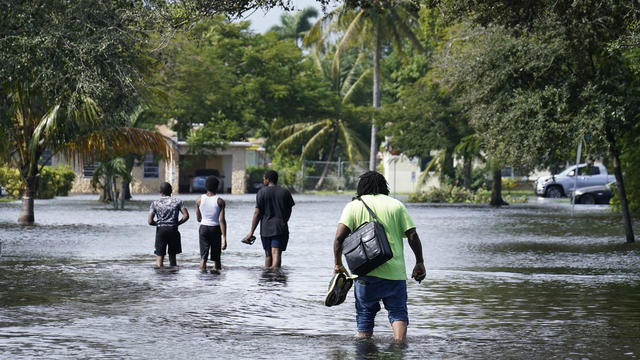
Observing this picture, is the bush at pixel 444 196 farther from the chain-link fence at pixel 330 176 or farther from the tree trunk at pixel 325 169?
the tree trunk at pixel 325 169

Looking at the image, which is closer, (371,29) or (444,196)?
(444,196)

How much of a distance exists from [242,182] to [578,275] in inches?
2107

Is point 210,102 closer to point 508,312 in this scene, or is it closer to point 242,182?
point 242,182

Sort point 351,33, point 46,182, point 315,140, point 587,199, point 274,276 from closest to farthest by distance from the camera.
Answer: point 274,276 → point 587,199 → point 46,182 → point 351,33 → point 315,140

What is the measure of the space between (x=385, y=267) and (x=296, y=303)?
389 cm

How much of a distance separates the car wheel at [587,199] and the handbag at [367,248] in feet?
138

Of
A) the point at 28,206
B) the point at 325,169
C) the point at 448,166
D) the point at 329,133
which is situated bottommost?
the point at 28,206

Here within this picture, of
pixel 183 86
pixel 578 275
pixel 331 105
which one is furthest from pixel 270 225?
pixel 331 105

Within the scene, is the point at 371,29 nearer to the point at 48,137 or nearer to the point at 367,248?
the point at 48,137

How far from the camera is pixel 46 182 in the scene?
2087 inches

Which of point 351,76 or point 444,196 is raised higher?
point 351,76

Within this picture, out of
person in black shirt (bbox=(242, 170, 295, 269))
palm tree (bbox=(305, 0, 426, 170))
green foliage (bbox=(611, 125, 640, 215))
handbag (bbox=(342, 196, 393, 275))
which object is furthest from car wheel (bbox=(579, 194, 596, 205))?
handbag (bbox=(342, 196, 393, 275))

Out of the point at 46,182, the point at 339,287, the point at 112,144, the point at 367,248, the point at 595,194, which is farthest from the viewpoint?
the point at 46,182

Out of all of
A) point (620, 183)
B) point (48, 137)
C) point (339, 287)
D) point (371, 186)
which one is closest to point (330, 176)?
point (48, 137)
